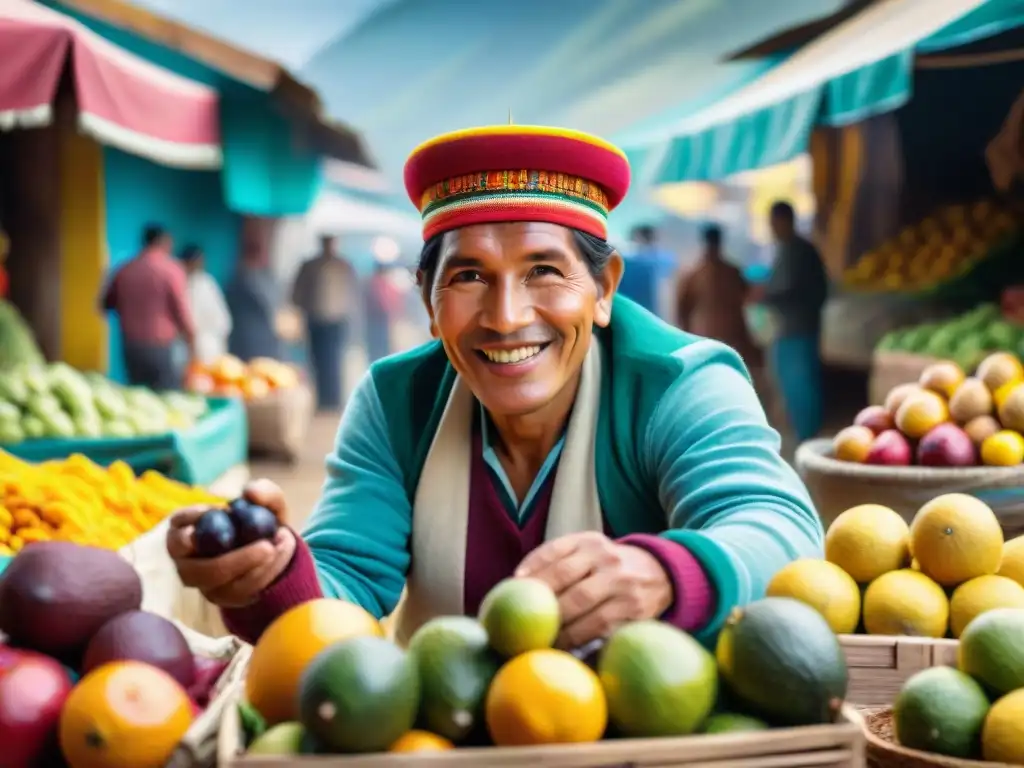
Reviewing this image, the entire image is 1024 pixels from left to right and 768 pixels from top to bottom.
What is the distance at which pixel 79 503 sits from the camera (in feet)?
11.2

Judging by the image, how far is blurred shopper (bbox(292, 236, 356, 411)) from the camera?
1408 centimetres

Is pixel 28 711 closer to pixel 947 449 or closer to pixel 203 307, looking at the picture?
pixel 947 449

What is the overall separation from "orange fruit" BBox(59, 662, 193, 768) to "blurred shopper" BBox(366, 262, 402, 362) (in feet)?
56.3

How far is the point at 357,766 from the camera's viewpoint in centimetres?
110

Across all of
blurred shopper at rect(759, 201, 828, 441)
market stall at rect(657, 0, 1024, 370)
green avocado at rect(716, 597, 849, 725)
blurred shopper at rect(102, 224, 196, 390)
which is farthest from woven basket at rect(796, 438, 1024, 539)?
blurred shopper at rect(102, 224, 196, 390)

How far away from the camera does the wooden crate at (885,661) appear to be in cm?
166

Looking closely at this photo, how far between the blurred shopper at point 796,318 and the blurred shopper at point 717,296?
0.24m

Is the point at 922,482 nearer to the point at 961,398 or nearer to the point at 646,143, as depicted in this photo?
the point at 961,398

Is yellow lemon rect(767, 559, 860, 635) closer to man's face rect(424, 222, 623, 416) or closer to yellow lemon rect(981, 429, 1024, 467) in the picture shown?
man's face rect(424, 222, 623, 416)

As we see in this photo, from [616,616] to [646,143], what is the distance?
8.51 metres

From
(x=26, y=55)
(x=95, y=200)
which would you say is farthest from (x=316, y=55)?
(x=26, y=55)

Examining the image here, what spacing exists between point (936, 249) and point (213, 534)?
772 cm

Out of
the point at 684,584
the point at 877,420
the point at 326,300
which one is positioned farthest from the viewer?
the point at 326,300

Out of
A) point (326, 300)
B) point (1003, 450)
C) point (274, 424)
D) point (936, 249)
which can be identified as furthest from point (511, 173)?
point (326, 300)
